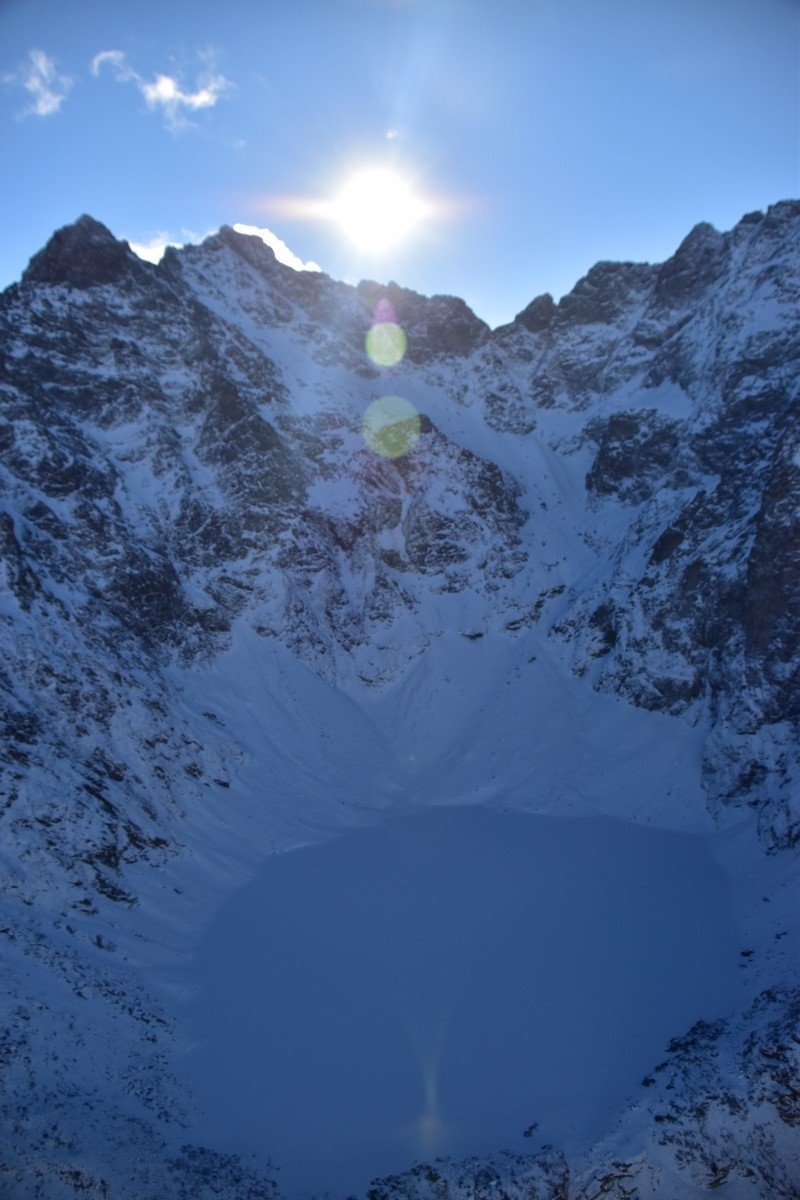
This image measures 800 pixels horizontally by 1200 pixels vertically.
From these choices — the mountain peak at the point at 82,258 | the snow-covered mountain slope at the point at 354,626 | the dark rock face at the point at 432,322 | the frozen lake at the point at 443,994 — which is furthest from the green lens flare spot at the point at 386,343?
the frozen lake at the point at 443,994

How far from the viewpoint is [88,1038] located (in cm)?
2472

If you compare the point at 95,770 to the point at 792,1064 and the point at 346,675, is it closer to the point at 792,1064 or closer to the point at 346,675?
the point at 346,675

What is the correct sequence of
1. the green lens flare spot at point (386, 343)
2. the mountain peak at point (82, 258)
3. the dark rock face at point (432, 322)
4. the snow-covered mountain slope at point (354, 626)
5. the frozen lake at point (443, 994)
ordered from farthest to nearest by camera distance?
the dark rock face at point (432, 322) → the green lens flare spot at point (386, 343) → the mountain peak at point (82, 258) → the frozen lake at point (443, 994) → the snow-covered mountain slope at point (354, 626)

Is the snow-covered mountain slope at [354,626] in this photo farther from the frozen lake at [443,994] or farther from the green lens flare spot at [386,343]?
the green lens flare spot at [386,343]

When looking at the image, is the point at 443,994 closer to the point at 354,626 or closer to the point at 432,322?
the point at 354,626

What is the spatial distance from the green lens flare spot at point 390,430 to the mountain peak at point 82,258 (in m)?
31.1

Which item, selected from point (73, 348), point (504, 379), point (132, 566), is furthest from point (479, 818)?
point (504, 379)

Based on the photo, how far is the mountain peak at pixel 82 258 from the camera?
70.8 metres

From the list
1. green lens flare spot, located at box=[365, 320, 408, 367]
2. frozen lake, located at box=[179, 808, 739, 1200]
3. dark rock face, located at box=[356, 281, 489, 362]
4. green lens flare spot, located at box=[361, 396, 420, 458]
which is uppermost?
dark rock face, located at box=[356, 281, 489, 362]

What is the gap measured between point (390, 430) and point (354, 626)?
27183 mm

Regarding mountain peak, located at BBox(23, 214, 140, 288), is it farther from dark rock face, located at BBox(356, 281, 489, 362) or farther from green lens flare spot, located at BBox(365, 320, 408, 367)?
dark rock face, located at BBox(356, 281, 489, 362)

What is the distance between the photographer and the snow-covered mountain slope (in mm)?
23453

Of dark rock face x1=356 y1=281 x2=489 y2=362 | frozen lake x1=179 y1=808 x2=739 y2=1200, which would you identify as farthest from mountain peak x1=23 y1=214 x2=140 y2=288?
frozen lake x1=179 y1=808 x2=739 y2=1200

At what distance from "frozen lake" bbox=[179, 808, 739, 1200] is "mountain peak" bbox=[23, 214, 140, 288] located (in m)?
64.5
